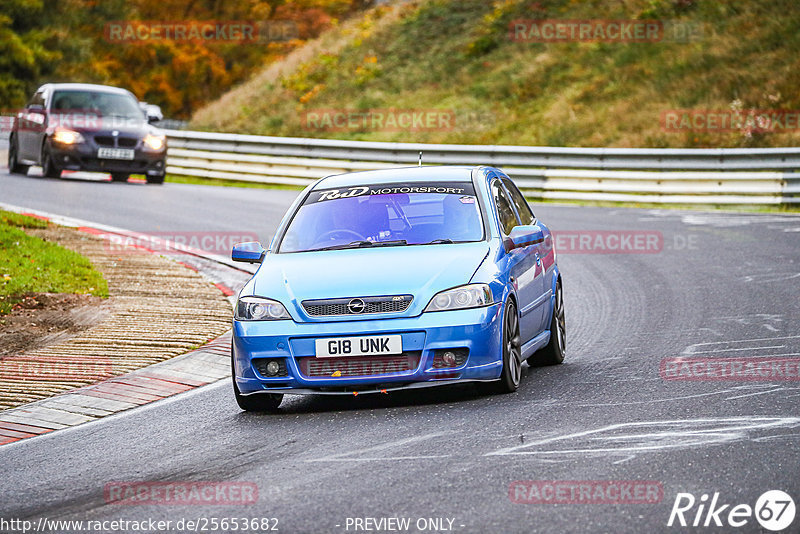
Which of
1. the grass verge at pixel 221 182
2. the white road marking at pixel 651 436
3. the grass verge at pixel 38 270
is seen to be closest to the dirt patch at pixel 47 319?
the grass verge at pixel 38 270

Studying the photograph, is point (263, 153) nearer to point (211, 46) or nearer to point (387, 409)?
point (387, 409)

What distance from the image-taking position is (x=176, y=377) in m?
9.91

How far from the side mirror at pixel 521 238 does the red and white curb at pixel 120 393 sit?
2517mm

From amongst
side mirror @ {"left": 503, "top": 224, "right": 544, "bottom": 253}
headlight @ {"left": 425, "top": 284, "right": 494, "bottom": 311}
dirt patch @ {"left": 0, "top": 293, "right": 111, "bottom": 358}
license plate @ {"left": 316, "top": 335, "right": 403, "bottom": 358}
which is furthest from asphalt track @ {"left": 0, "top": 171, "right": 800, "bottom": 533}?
dirt patch @ {"left": 0, "top": 293, "right": 111, "bottom": 358}

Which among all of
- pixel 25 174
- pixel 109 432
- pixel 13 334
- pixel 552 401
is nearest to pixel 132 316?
pixel 13 334

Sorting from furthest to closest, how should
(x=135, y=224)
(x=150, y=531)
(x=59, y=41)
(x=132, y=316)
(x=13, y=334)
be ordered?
(x=59, y=41) < (x=135, y=224) < (x=132, y=316) < (x=13, y=334) < (x=150, y=531)

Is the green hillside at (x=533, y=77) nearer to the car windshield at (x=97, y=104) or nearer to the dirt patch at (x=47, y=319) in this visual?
the car windshield at (x=97, y=104)

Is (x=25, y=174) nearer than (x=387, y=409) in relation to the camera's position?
No

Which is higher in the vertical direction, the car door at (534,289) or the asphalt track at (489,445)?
the car door at (534,289)

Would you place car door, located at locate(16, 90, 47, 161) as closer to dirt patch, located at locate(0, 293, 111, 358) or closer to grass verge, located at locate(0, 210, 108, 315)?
grass verge, located at locate(0, 210, 108, 315)

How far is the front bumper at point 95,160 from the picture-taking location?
25.5 meters

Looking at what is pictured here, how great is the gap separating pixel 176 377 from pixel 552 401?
3127 millimetres

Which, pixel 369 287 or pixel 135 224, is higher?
pixel 369 287

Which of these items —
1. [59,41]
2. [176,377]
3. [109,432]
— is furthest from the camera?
[59,41]
